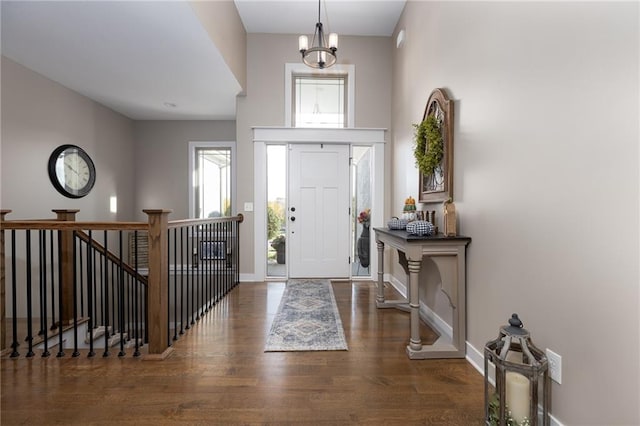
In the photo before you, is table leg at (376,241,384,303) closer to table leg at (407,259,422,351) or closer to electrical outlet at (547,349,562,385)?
table leg at (407,259,422,351)

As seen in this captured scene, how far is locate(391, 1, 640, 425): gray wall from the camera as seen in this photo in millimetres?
1100

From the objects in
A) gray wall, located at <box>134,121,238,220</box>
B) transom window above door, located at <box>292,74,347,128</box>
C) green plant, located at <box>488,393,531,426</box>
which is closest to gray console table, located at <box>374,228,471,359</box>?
green plant, located at <box>488,393,531,426</box>

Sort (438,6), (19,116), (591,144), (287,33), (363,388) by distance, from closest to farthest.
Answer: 1. (591,144)
2. (363,388)
3. (438,6)
4. (19,116)
5. (287,33)

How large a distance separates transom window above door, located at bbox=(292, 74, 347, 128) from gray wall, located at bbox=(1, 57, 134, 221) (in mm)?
2958

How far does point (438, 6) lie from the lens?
2.72m

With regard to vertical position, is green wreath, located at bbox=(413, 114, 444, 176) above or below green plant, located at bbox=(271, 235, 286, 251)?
above

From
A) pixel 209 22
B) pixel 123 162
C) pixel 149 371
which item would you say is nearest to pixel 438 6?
pixel 209 22

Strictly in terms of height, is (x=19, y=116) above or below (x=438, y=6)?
below

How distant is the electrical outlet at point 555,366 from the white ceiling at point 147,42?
10.5 feet

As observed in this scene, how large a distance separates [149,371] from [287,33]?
4.23 m

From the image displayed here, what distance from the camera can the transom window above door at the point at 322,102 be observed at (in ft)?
15.1

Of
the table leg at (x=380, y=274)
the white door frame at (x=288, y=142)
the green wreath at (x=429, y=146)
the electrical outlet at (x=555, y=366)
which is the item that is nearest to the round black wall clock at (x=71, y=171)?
the white door frame at (x=288, y=142)

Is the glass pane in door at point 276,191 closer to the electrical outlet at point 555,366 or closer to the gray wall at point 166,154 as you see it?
the gray wall at point 166,154

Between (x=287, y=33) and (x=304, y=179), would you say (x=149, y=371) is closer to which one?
(x=304, y=179)
